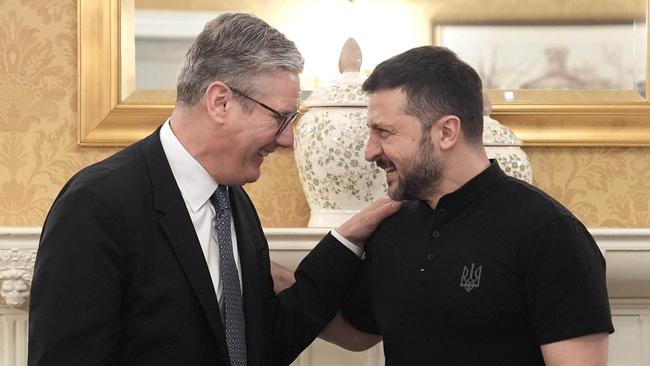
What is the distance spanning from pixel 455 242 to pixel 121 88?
1.26 m

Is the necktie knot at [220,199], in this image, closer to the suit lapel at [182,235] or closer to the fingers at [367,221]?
the suit lapel at [182,235]

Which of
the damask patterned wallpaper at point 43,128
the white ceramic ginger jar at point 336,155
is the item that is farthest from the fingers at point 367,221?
the damask patterned wallpaper at point 43,128

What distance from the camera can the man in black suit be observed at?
5.98 ft

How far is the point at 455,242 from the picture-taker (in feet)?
6.61

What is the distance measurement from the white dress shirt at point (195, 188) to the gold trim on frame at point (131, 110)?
892 millimetres

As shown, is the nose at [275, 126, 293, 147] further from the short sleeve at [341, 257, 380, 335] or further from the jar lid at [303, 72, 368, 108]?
the jar lid at [303, 72, 368, 108]

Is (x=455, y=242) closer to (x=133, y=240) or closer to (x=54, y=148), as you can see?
(x=133, y=240)

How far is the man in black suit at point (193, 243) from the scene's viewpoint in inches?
71.7

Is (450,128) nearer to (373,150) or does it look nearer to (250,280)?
(373,150)

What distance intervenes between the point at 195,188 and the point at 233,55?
254 mm

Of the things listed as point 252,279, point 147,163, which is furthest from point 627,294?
point 147,163

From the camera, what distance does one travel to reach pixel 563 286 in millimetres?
1867

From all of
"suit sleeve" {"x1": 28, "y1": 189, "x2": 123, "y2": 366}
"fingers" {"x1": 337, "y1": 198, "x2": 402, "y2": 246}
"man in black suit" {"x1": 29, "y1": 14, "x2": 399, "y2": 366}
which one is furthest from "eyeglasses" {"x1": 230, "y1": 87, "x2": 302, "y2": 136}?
"suit sleeve" {"x1": 28, "y1": 189, "x2": 123, "y2": 366}

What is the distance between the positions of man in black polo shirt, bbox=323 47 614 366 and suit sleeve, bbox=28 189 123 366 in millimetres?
547
